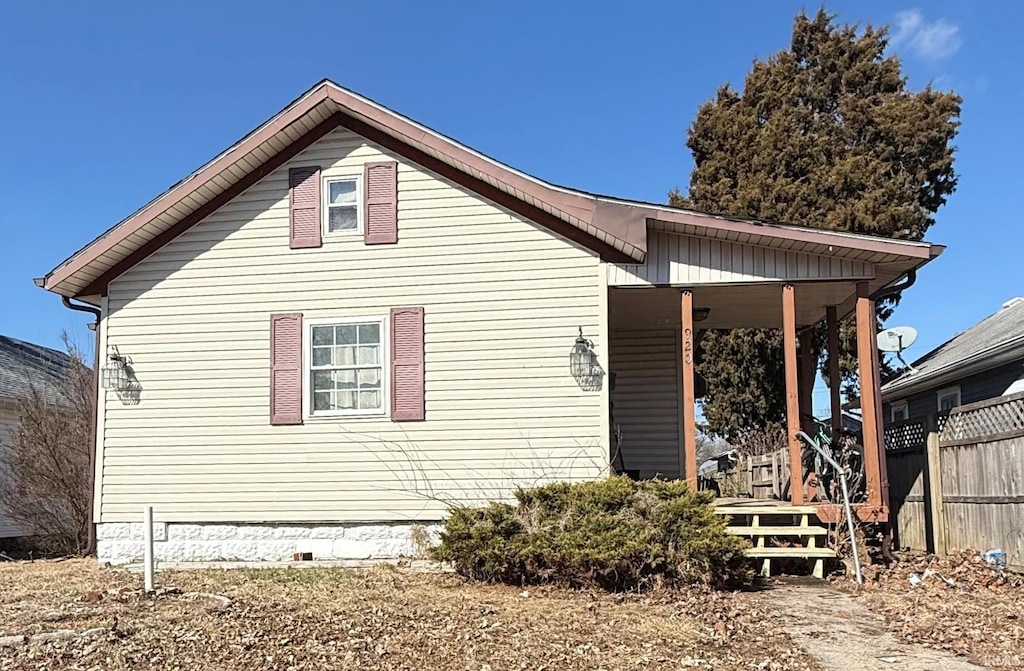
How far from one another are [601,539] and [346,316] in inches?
177

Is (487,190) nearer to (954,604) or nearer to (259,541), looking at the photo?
(259,541)

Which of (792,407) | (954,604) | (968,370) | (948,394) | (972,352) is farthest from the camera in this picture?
(948,394)

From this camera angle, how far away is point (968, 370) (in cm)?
1345

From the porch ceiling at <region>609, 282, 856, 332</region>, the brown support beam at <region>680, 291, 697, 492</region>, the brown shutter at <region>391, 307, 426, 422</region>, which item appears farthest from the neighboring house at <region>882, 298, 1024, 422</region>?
the brown shutter at <region>391, 307, 426, 422</region>

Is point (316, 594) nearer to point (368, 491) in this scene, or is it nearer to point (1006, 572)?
point (368, 491)

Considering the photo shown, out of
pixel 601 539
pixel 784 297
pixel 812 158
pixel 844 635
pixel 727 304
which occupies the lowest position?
pixel 844 635

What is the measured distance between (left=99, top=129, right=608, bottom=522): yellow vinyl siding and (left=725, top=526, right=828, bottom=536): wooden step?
1.67 metres

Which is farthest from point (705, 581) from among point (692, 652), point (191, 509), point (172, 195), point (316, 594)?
point (172, 195)

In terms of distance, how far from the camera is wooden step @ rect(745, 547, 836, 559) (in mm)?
9383

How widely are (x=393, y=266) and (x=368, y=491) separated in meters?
2.74

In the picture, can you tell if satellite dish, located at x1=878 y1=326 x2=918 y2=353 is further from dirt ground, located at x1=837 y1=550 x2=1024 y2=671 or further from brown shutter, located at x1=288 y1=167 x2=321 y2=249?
brown shutter, located at x1=288 y1=167 x2=321 y2=249

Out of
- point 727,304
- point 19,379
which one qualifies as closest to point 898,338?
point 727,304

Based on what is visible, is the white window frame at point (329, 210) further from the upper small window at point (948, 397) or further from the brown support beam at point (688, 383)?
the upper small window at point (948, 397)

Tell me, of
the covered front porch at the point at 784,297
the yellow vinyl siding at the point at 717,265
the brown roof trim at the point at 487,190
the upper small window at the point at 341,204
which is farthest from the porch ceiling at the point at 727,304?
the upper small window at the point at 341,204
